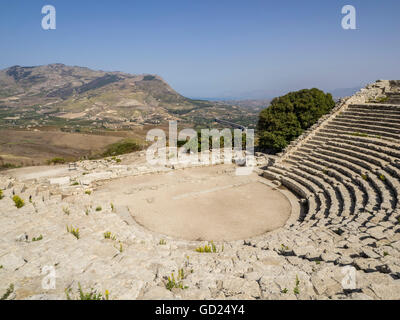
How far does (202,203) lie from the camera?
12781 mm

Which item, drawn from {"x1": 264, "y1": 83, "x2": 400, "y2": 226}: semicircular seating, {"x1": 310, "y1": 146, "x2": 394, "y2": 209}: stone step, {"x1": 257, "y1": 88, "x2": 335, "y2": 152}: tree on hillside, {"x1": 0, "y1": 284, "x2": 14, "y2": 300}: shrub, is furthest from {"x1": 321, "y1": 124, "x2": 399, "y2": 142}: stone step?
{"x1": 0, "y1": 284, "x2": 14, "y2": 300}: shrub

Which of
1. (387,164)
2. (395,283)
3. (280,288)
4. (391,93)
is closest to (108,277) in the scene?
(280,288)

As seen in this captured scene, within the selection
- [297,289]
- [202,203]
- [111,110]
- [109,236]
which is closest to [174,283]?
[297,289]

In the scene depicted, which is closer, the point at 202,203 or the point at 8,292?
the point at 8,292

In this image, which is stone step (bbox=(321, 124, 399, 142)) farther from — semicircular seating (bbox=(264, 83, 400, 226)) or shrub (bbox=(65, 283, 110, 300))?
shrub (bbox=(65, 283, 110, 300))

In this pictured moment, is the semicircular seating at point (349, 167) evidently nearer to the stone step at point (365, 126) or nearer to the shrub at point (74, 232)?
the stone step at point (365, 126)

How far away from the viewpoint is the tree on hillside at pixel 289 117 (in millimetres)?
21122

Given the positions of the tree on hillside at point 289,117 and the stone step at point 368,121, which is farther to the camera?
the tree on hillside at point 289,117

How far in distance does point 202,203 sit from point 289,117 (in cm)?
1373

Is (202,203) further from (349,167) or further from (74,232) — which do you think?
(349,167)

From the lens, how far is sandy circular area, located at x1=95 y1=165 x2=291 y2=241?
10367 millimetres

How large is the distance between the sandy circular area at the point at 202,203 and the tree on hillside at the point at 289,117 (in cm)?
574

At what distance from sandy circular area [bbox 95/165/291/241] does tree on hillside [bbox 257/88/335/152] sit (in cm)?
574

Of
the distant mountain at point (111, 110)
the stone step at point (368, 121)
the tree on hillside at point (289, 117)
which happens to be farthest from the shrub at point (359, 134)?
the distant mountain at point (111, 110)
